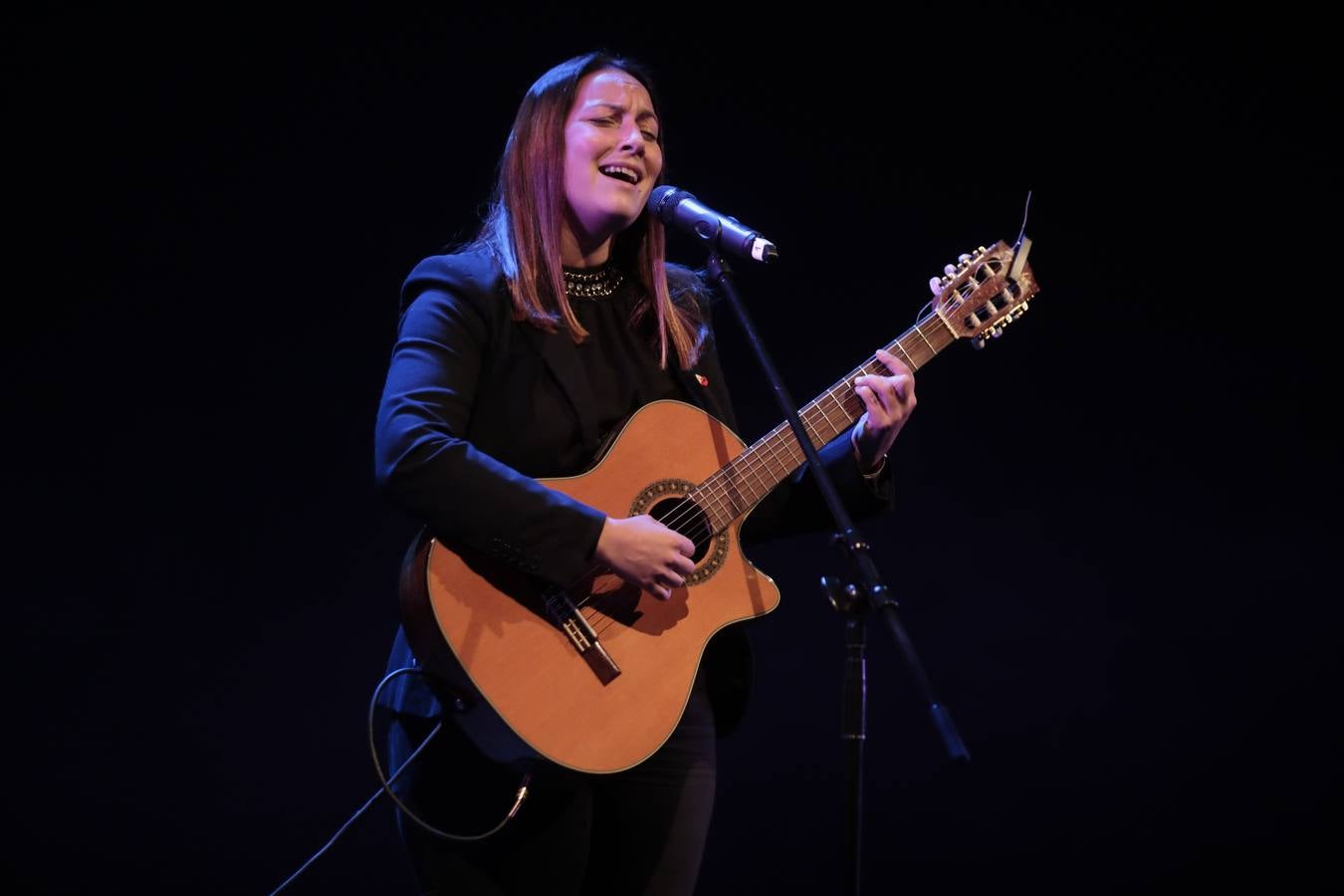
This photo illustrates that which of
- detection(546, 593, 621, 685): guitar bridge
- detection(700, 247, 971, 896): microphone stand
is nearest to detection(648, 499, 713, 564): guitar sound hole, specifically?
detection(546, 593, 621, 685): guitar bridge

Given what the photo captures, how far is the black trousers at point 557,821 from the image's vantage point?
1913mm

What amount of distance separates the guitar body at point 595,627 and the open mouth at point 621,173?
1.46 feet

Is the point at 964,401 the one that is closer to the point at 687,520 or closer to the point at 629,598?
the point at 687,520

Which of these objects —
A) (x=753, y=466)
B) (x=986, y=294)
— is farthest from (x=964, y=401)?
(x=753, y=466)

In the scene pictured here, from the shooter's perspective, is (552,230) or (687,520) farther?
(552,230)

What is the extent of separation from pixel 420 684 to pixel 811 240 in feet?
8.30

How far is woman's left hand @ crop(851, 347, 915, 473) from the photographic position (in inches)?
86.1

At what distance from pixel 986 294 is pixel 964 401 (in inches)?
70.5

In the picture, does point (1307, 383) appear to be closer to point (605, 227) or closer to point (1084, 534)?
point (1084, 534)

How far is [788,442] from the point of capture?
2.25 meters

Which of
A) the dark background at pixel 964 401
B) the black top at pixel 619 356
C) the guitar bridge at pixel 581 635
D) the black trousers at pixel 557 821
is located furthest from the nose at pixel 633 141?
the dark background at pixel 964 401

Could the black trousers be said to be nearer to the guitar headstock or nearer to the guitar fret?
the guitar fret

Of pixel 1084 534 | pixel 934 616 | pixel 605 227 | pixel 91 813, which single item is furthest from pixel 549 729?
pixel 1084 534

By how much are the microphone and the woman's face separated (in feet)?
0.18
